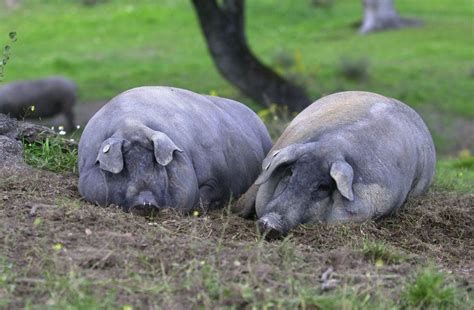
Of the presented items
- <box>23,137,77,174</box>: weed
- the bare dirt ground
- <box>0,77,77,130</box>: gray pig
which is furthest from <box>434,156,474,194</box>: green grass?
<box>0,77,77,130</box>: gray pig

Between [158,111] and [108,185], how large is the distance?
92cm

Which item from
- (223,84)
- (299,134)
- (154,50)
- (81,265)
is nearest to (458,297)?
(81,265)

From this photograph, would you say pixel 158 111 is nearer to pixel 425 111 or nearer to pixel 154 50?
pixel 425 111

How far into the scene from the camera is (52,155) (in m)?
9.12

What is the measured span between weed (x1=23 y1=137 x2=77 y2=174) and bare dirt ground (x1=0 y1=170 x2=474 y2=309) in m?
0.91

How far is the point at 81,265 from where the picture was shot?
19.8 ft

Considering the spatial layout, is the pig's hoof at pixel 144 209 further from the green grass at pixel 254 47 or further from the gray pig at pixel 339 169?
the green grass at pixel 254 47

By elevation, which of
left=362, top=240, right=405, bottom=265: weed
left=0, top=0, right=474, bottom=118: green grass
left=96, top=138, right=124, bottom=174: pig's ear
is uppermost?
left=96, top=138, right=124, bottom=174: pig's ear

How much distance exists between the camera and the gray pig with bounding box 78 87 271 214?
7.67 metres

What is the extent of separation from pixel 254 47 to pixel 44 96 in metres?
8.61

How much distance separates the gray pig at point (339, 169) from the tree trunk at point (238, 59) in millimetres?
8518

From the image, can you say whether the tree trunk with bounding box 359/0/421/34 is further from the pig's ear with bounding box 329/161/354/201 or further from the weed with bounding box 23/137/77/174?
the pig's ear with bounding box 329/161/354/201

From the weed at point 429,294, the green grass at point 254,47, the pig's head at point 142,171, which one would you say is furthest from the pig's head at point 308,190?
the green grass at point 254,47

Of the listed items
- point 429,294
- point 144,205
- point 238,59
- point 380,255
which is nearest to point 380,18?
point 238,59
